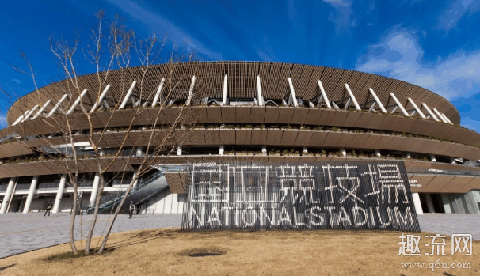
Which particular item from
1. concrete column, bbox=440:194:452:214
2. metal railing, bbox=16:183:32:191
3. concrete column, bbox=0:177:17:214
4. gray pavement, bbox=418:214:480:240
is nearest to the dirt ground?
gray pavement, bbox=418:214:480:240

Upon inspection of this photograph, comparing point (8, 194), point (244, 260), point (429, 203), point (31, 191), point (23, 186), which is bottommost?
point (244, 260)

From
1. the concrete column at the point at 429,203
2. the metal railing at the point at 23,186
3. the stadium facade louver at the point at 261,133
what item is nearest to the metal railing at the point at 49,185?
the stadium facade louver at the point at 261,133

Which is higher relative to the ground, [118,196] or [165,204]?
[118,196]

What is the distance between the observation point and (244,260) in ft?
20.2

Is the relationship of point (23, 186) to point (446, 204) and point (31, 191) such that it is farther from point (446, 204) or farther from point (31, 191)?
point (446, 204)

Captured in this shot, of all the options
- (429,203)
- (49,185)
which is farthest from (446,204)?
(49,185)

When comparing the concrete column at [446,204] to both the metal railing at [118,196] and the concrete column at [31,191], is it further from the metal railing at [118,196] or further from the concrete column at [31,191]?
the concrete column at [31,191]

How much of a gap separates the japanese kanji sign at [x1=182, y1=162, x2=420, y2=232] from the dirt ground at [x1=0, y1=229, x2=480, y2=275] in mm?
3063

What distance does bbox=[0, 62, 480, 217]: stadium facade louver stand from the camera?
27.3 meters

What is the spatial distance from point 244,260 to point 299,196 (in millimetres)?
6555

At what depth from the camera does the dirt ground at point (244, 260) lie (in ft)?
17.4

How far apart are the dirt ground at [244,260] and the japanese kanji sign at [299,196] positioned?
306cm

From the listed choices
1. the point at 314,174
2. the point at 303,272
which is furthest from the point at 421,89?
the point at 303,272

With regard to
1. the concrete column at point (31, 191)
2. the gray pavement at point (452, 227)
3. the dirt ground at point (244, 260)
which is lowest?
the dirt ground at point (244, 260)
